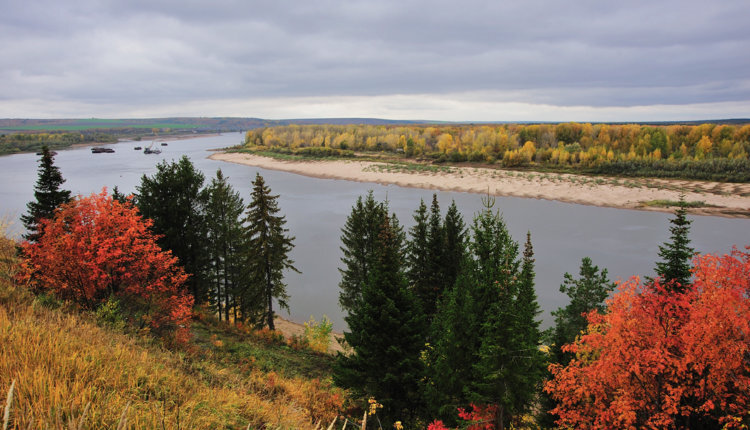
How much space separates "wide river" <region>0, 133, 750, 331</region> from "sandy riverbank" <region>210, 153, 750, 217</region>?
371 cm

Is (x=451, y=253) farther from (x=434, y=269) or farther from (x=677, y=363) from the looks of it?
(x=677, y=363)

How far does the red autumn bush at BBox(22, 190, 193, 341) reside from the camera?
1286cm

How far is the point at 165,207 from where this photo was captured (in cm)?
1991

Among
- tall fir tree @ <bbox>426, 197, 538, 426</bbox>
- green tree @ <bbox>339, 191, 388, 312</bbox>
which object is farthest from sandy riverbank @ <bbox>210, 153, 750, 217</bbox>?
tall fir tree @ <bbox>426, 197, 538, 426</bbox>

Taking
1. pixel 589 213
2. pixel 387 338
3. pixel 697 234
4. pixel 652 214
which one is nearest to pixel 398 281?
pixel 387 338

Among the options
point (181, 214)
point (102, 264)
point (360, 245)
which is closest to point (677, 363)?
point (360, 245)

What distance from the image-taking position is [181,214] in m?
20.3

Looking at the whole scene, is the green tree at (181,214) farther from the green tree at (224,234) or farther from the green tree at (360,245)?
the green tree at (360,245)

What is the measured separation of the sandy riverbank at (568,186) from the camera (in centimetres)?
4916

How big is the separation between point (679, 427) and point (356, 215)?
50.2ft

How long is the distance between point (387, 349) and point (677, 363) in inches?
309

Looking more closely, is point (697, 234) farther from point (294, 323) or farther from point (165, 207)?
point (165, 207)

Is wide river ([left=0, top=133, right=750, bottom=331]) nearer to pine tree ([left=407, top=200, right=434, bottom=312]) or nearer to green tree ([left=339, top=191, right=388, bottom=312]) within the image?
green tree ([left=339, top=191, right=388, bottom=312])

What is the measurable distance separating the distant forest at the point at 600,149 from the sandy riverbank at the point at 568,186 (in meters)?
8.09
